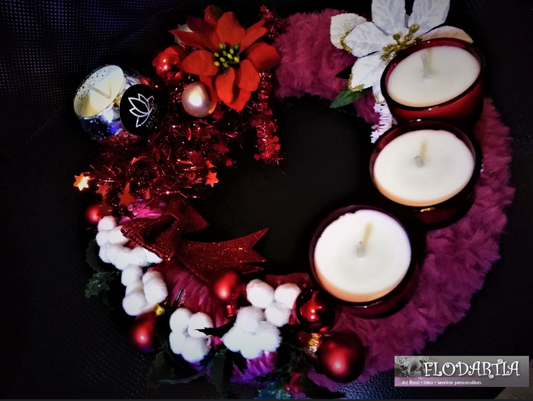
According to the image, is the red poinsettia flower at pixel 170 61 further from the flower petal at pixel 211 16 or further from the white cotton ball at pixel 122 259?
the white cotton ball at pixel 122 259

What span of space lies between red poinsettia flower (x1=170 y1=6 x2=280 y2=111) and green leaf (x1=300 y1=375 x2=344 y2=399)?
1.67 ft

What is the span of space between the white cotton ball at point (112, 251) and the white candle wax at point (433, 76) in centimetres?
56

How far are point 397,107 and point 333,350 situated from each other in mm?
384

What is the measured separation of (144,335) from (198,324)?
0.11 m

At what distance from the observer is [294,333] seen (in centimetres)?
73

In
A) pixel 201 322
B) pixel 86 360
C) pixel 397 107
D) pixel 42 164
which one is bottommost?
pixel 86 360

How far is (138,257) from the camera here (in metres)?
0.84

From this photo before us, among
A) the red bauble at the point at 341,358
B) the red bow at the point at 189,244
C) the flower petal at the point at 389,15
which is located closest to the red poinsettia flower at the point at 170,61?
the red bow at the point at 189,244

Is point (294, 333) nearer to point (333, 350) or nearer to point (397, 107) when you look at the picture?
point (333, 350)

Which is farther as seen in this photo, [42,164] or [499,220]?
[42,164]

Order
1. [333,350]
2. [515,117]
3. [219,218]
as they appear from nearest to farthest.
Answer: [333,350] → [515,117] → [219,218]

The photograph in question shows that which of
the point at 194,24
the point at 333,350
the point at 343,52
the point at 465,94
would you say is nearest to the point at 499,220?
the point at 465,94

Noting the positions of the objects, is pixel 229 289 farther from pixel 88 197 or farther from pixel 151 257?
pixel 88 197

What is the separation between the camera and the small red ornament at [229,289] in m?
0.75
